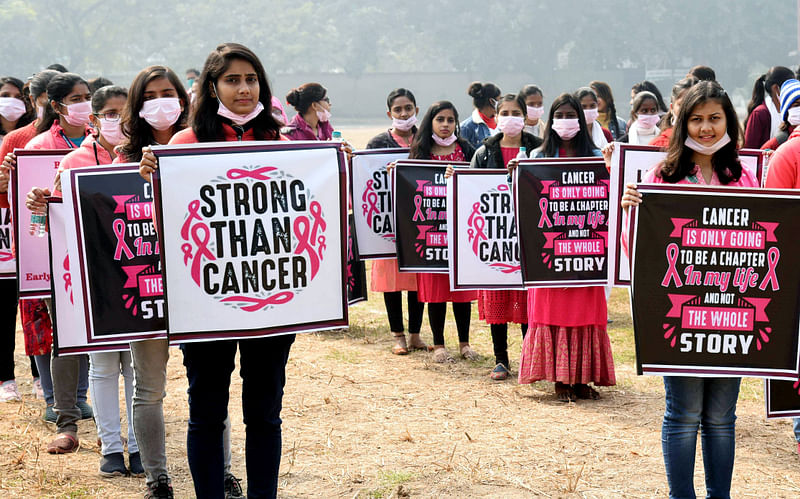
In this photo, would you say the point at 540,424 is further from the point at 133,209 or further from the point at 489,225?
the point at 133,209

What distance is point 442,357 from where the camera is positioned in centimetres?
802

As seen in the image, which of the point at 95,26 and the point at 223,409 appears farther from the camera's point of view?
the point at 95,26

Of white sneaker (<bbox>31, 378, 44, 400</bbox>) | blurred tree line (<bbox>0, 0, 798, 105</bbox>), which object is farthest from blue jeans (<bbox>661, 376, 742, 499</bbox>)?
blurred tree line (<bbox>0, 0, 798, 105</bbox>)

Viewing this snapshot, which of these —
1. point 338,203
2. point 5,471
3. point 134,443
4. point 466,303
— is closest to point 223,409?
point 338,203

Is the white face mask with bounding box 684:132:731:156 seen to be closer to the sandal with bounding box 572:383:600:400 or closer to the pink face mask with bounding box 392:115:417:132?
the sandal with bounding box 572:383:600:400

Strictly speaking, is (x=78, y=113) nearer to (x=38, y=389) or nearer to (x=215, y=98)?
(x=215, y=98)

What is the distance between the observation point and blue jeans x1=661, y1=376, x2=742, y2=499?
4066 mm

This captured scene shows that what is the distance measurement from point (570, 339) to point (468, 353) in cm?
162

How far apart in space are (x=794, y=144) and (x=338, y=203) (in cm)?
227

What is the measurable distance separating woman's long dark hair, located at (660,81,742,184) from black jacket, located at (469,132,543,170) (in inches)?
127

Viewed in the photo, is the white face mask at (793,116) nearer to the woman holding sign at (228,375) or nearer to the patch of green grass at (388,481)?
the patch of green grass at (388,481)

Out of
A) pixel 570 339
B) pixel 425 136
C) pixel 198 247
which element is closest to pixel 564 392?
pixel 570 339

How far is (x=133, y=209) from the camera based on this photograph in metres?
4.67

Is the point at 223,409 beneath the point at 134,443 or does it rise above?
above
